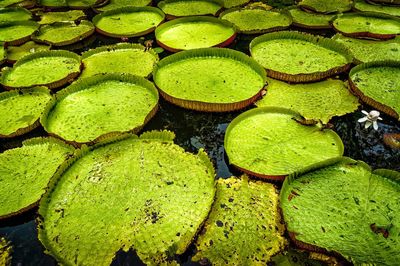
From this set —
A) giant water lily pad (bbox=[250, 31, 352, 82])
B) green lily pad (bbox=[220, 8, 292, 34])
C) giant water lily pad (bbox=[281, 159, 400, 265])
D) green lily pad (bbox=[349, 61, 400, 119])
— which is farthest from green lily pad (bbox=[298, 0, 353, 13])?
giant water lily pad (bbox=[281, 159, 400, 265])

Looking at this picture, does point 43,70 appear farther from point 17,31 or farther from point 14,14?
point 14,14

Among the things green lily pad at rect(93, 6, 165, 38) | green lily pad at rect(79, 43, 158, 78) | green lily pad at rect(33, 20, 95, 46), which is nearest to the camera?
green lily pad at rect(79, 43, 158, 78)

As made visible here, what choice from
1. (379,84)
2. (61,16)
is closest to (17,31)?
(61,16)

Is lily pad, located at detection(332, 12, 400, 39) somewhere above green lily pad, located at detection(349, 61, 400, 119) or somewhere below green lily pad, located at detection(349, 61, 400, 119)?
above

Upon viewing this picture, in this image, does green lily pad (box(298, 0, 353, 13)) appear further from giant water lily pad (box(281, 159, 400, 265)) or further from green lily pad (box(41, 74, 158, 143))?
giant water lily pad (box(281, 159, 400, 265))

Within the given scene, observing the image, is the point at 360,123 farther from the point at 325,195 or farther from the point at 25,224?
the point at 25,224

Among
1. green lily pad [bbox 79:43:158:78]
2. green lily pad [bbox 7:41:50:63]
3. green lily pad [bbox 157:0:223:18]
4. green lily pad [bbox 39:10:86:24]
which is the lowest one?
green lily pad [bbox 7:41:50:63]

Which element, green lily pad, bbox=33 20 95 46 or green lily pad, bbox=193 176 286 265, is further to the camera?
green lily pad, bbox=33 20 95 46

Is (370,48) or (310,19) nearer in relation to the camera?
(370,48)
